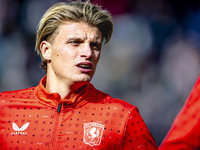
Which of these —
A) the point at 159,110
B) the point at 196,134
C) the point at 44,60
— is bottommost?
the point at 159,110

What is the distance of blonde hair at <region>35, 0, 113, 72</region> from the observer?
274 centimetres

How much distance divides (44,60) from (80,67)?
61 centimetres

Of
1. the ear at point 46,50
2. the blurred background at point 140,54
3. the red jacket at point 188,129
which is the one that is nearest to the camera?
the red jacket at point 188,129

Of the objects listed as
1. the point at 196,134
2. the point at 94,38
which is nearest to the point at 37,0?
the point at 94,38

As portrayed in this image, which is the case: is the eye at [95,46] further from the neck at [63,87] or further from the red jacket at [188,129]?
the red jacket at [188,129]

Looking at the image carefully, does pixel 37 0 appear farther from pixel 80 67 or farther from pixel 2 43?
pixel 80 67

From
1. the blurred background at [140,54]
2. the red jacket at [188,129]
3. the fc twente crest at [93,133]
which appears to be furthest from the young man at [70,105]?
the blurred background at [140,54]

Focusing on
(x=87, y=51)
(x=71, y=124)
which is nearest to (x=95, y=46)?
(x=87, y=51)

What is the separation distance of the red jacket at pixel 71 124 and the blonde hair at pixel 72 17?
1.96 feet

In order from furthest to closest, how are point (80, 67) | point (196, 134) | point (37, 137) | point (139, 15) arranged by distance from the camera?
point (139, 15) < point (80, 67) < point (37, 137) < point (196, 134)

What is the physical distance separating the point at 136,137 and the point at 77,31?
43.5 inches

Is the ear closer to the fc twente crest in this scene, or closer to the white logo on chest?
the white logo on chest

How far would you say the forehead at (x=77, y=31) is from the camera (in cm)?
265

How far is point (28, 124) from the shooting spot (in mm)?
2527
